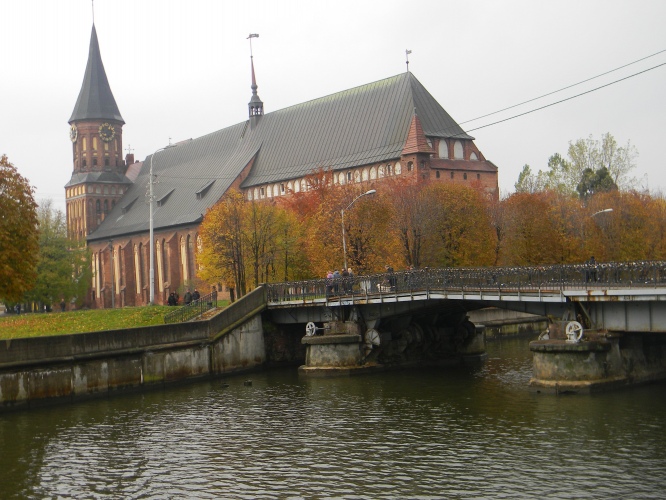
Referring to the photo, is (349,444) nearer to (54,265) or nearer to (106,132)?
(54,265)

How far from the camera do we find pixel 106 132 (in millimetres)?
123250

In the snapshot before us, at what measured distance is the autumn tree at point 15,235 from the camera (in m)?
44.9

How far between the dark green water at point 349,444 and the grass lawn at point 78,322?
10558 mm

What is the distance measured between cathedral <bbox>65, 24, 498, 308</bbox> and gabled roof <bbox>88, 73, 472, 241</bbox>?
0.15 metres

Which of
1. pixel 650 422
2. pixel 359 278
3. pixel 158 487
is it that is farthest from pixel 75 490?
pixel 359 278

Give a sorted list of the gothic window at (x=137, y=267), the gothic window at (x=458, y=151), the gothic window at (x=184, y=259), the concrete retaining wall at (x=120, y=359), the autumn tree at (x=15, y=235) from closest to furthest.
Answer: the concrete retaining wall at (x=120, y=359)
the autumn tree at (x=15, y=235)
the gothic window at (x=458, y=151)
the gothic window at (x=184, y=259)
the gothic window at (x=137, y=267)

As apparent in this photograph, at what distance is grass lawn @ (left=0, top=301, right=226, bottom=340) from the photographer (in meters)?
48.7

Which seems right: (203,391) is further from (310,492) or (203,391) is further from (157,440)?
(310,492)

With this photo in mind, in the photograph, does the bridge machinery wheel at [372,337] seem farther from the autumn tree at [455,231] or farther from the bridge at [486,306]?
the autumn tree at [455,231]

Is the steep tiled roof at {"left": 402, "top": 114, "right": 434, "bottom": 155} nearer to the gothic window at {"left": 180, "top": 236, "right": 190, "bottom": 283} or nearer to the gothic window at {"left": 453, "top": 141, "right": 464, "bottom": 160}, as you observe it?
the gothic window at {"left": 453, "top": 141, "right": 464, "bottom": 160}

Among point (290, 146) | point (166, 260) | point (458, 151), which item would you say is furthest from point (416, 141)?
point (166, 260)

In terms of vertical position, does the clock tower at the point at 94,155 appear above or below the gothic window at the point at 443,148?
above

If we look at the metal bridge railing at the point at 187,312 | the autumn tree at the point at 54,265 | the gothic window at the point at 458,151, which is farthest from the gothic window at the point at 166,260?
the metal bridge railing at the point at 187,312

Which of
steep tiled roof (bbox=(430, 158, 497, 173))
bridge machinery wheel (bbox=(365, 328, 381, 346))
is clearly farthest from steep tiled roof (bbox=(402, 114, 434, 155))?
bridge machinery wheel (bbox=(365, 328, 381, 346))
